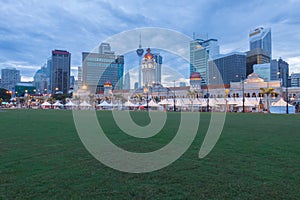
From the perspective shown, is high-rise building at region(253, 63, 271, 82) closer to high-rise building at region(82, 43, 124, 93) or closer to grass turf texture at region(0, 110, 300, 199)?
high-rise building at region(82, 43, 124, 93)

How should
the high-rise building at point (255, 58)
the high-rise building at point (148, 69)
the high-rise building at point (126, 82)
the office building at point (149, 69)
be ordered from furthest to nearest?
the high-rise building at point (255, 58) → the high-rise building at point (148, 69) → the office building at point (149, 69) → the high-rise building at point (126, 82)

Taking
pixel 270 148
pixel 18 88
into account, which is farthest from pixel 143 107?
pixel 18 88

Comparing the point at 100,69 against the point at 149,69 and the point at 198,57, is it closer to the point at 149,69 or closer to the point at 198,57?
the point at 149,69

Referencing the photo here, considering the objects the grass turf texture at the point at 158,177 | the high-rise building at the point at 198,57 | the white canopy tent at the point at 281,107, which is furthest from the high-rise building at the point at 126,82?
the grass turf texture at the point at 158,177

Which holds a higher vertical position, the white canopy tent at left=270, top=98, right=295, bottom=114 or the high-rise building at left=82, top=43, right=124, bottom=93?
the high-rise building at left=82, top=43, right=124, bottom=93

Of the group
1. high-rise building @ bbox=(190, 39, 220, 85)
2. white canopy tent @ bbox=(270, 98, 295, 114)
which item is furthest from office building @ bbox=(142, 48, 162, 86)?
white canopy tent @ bbox=(270, 98, 295, 114)

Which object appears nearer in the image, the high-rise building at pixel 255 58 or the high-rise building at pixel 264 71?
the high-rise building at pixel 264 71

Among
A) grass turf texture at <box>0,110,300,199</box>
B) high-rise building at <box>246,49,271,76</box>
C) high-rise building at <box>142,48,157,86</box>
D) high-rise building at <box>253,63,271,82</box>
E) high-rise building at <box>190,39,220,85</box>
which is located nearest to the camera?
grass turf texture at <box>0,110,300,199</box>

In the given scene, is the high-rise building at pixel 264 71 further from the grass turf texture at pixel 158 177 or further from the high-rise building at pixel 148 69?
the grass turf texture at pixel 158 177

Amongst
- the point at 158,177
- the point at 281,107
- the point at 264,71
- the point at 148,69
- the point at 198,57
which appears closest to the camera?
the point at 158,177

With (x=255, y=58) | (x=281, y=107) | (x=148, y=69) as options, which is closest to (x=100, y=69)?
(x=148, y=69)

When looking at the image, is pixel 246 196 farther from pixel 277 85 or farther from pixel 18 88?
pixel 18 88

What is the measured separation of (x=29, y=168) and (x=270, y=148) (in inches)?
337

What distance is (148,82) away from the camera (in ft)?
514
